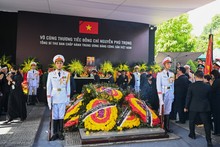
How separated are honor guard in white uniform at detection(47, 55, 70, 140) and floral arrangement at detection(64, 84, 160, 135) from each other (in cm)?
45

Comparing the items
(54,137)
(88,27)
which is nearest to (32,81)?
(88,27)

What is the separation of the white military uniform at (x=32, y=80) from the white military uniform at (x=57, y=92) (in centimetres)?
438

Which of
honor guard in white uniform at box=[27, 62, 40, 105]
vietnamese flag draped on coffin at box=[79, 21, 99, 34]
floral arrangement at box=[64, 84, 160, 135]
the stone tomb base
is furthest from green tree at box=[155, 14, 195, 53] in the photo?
the stone tomb base

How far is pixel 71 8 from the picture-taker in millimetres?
9133

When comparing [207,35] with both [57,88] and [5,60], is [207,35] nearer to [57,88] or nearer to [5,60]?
[5,60]

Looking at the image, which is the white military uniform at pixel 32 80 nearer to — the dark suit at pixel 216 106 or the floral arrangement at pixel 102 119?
the floral arrangement at pixel 102 119

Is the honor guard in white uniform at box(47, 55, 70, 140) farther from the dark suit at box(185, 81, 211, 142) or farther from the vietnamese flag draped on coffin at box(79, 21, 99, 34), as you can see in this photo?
the vietnamese flag draped on coffin at box(79, 21, 99, 34)

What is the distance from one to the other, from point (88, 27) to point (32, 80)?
3864mm

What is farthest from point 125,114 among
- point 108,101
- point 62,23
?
point 62,23

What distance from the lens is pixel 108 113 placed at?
181 inches

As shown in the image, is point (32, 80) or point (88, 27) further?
point (88, 27)

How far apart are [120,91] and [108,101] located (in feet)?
1.66

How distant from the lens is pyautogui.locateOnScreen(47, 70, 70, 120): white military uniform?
444cm

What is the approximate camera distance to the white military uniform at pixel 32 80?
8.47 meters
